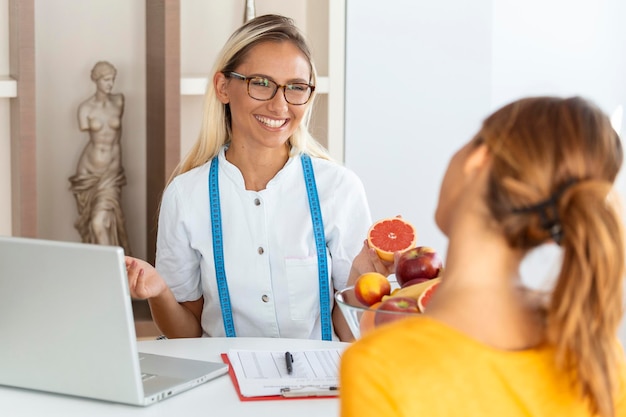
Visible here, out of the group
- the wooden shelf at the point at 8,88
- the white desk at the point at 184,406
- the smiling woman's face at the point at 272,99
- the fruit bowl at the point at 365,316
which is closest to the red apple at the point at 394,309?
the fruit bowl at the point at 365,316

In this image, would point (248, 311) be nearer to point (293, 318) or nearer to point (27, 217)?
point (293, 318)

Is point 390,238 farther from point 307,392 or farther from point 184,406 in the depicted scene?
point 184,406

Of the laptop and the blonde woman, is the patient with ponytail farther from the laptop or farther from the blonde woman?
the blonde woman

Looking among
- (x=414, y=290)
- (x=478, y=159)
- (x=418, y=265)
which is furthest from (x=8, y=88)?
(x=478, y=159)

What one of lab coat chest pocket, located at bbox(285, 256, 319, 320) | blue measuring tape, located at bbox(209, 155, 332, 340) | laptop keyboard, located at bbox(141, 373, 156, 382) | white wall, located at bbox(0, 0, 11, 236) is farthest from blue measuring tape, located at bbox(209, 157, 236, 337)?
white wall, located at bbox(0, 0, 11, 236)

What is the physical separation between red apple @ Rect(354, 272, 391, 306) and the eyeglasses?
32.4 inches

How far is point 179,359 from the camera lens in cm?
202

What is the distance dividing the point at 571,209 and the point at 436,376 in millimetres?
234

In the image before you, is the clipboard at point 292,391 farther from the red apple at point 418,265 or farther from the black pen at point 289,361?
the red apple at point 418,265

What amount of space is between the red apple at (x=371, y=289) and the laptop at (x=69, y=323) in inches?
15.4

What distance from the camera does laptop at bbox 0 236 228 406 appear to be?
1623mm

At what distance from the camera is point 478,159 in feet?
3.65

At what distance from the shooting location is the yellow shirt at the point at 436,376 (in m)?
1.04

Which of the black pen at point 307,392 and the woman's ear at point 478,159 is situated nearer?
the woman's ear at point 478,159
